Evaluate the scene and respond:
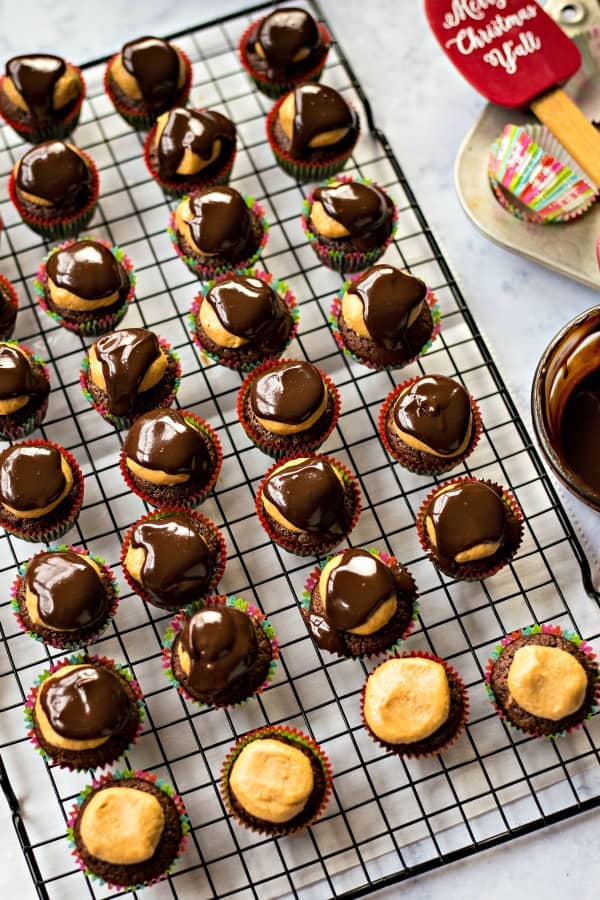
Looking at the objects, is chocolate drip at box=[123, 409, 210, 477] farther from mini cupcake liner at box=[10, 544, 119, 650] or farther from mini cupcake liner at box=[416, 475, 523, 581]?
mini cupcake liner at box=[416, 475, 523, 581]

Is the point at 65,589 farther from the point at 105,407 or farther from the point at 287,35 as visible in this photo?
the point at 287,35

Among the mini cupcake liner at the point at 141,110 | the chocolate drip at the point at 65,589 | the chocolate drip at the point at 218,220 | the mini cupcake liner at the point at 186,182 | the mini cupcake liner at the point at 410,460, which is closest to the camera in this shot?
the chocolate drip at the point at 65,589

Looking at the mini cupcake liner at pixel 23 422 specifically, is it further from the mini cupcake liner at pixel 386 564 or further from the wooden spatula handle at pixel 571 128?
the wooden spatula handle at pixel 571 128

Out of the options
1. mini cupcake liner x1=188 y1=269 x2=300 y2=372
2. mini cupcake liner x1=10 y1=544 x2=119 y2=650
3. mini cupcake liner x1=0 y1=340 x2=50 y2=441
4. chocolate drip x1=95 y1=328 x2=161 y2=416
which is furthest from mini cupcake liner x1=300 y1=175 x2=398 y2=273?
Answer: mini cupcake liner x1=10 y1=544 x2=119 y2=650

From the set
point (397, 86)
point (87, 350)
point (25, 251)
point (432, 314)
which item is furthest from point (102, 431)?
point (397, 86)

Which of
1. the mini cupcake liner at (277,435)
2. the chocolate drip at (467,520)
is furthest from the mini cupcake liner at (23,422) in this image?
the chocolate drip at (467,520)

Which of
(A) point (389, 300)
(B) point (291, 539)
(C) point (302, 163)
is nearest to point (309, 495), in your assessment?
(B) point (291, 539)
